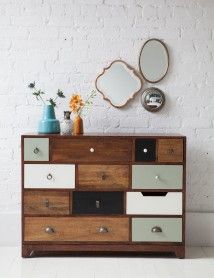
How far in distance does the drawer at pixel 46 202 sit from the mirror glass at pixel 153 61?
1165 millimetres

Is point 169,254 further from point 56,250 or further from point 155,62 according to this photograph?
point 155,62

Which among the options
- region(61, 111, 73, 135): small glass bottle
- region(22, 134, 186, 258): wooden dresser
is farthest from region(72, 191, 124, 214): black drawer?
region(61, 111, 73, 135): small glass bottle

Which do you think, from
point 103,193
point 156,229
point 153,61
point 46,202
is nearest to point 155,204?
point 156,229

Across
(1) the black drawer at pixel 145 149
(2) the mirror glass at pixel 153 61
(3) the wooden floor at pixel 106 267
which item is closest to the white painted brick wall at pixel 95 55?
(2) the mirror glass at pixel 153 61

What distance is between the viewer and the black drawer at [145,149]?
3.75 m

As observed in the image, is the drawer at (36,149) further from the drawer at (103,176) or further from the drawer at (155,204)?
the drawer at (155,204)

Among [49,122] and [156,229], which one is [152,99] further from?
[156,229]

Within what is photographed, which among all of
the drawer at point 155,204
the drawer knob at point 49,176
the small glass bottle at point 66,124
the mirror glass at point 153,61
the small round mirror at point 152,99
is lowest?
the drawer at point 155,204

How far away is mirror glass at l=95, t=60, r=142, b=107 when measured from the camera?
4.13m

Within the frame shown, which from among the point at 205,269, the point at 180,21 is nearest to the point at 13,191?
the point at 205,269

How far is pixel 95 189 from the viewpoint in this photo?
3.77 meters

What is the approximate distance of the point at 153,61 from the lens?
415 centimetres

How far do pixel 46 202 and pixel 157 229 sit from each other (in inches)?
32.5

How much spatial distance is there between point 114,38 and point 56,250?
1.70m
